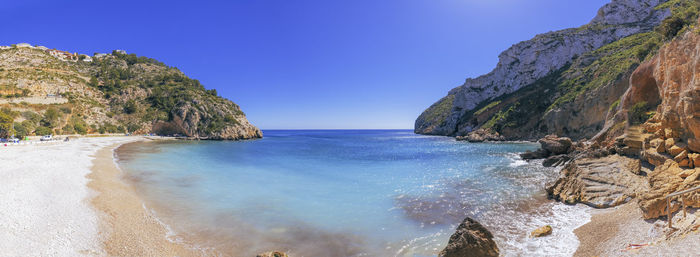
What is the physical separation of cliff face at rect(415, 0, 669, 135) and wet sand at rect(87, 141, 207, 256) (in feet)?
223

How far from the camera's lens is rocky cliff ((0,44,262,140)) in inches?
2137

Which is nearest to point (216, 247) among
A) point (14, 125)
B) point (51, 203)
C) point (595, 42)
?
point (51, 203)

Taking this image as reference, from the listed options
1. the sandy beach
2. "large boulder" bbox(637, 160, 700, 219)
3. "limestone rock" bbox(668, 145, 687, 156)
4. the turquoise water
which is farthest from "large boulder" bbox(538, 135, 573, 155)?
the sandy beach

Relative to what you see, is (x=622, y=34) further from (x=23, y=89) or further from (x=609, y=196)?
(x=23, y=89)

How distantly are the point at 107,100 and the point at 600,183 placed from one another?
340 ft

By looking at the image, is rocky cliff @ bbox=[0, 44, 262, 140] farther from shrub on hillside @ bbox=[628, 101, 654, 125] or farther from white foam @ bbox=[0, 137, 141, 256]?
Result: shrub on hillside @ bbox=[628, 101, 654, 125]

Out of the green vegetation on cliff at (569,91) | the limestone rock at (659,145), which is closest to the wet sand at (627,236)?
the limestone rock at (659,145)

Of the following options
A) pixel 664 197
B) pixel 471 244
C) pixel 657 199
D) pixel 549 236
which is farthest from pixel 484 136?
pixel 471 244

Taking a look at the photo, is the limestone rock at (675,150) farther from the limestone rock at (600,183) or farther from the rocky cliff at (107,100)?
the rocky cliff at (107,100)

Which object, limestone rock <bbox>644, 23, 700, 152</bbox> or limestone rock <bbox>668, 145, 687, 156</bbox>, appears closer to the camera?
limestone rock <bbox>644, 23, 700, 152</bbox>

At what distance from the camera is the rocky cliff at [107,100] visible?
54281mm

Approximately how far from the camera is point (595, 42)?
2726 inches

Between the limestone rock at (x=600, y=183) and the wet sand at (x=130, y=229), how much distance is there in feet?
51.7

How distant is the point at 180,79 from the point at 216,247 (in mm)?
110845
